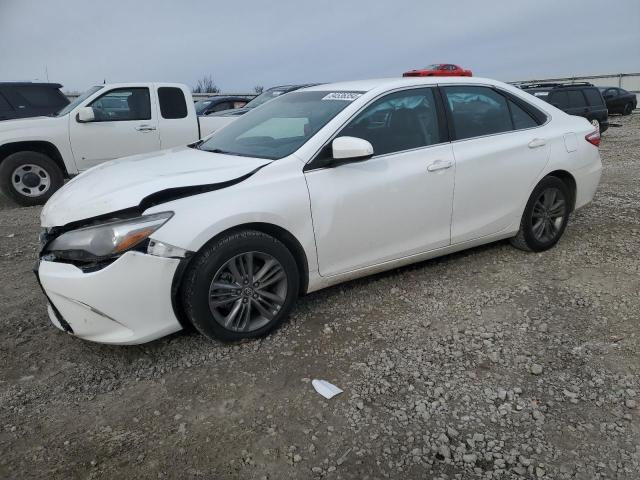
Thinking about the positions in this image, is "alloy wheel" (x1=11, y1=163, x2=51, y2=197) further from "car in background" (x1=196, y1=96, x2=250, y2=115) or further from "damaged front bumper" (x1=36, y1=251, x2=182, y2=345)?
"car in background" (x1=196, y1=96, x2=250, y2=115)

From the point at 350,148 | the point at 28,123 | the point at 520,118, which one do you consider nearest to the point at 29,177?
the point at 28,123

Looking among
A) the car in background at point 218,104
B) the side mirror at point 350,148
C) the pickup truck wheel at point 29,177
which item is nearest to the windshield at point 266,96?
the car in background at point 218,104

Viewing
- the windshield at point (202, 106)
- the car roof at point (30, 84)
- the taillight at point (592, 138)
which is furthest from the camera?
the windshield at point (202, 106)

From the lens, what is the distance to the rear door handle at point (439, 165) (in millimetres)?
3698

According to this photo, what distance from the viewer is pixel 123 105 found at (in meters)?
8.02

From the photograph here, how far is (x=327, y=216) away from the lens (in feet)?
10.8

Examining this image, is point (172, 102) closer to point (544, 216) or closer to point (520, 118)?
point (520, 118)

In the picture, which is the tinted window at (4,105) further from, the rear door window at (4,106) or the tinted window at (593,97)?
the tinted window at (593,97)

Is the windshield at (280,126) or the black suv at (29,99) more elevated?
the black suv at (29,99)

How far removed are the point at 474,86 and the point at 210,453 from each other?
341cm

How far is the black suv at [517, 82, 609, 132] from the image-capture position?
13061mm

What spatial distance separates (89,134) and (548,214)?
21.3 ft

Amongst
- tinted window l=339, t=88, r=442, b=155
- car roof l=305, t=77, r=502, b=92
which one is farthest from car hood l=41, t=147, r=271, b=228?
car roof l=305, t=77, r=502, b=92

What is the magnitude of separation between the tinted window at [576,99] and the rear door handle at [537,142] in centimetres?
1042
